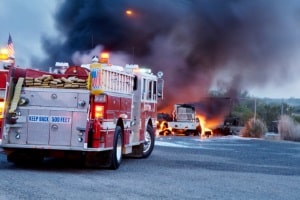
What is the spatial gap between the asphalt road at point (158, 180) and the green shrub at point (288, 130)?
17041mm

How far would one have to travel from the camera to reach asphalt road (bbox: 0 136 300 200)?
34.0ft

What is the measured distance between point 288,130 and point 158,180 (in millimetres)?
24109

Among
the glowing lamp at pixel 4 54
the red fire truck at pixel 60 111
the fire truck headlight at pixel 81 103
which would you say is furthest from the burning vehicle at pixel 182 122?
the fire truck headlight at pixel 81 103

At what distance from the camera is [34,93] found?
1317 centimetres

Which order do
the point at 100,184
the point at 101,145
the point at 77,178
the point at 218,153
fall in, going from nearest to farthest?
the point at 100,184
the point at 77,178
the point at 101,145
the point at 218,153

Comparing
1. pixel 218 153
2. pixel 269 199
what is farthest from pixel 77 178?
pixel 218 153

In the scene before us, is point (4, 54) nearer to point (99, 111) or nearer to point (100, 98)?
point (100, 98)

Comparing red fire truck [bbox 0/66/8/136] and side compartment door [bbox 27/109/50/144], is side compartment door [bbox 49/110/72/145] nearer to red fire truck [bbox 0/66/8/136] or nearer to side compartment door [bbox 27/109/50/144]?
side compartment door [bbox 27/109/50/144]

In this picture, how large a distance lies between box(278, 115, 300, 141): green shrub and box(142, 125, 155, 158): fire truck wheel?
1772 cm

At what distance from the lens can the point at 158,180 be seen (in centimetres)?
1248

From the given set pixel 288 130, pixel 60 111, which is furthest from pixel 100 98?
pixel 288 130

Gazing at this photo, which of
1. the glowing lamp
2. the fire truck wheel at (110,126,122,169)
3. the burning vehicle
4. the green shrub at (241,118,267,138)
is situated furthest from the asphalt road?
the burning vehicle

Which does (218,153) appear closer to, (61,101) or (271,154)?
(271,154)

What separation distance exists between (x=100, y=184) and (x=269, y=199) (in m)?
2.84
